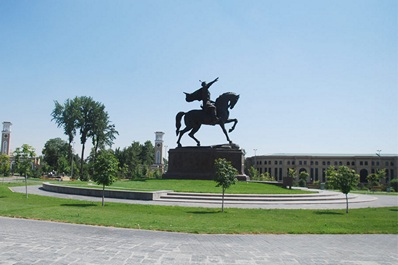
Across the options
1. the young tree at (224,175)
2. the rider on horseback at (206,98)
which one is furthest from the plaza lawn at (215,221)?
the rider on horseback at (206,98)

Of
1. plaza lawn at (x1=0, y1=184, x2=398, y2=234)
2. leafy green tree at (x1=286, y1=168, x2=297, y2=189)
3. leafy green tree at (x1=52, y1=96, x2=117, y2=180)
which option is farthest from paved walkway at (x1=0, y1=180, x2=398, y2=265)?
leafy green tree at (x1=52, y1=96, x2=117, y2=180)

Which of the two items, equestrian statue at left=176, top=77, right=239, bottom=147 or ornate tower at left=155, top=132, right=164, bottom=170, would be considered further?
ornate tower at left=155, top=132, right=164, bottom=170

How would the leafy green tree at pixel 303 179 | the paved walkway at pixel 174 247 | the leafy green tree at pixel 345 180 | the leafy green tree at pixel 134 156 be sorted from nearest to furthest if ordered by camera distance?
the paved walkway at pixel 174 247
the leafy green tree at pixel 345 180
the leafy green tree at pixel 303 179
the leafy green tree at pixel 134 156

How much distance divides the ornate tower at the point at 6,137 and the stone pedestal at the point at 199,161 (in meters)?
61.9

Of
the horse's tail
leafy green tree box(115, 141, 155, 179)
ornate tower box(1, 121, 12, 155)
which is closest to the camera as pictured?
the horse's tail

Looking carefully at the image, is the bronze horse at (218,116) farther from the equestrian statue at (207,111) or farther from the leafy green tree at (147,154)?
the leafy green tree at (147,154)

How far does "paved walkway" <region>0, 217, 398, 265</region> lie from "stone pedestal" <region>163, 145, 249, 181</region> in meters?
21.5

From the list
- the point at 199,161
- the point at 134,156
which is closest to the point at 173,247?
the point at 199,161

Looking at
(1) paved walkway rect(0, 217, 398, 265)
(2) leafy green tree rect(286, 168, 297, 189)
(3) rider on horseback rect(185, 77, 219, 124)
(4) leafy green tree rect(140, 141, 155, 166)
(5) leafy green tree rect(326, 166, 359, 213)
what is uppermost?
(3) rider on horseback rect(185, 77, 219, 124)

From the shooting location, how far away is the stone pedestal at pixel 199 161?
32.5 metres

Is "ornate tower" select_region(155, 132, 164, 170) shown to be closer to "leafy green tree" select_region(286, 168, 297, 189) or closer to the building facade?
"leafy green tree" select_region(286, 168, 297, 189)

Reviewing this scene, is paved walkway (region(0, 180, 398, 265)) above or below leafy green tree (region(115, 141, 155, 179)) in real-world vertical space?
below

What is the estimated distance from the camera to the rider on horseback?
33.2m

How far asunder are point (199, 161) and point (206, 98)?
6377mm
